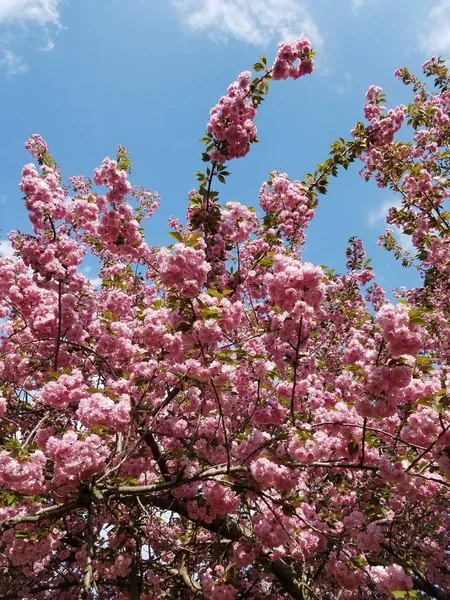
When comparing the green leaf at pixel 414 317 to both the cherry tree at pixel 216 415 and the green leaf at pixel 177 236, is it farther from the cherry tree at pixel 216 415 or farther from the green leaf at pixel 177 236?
the green leaf at pixel 177 236

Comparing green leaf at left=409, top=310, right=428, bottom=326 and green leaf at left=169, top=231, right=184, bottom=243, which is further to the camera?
green leaf at left=169, top=231, right=184, bottom=243

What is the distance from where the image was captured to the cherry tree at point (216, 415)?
3.52 meters

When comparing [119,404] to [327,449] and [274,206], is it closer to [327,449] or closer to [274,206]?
[327,449]

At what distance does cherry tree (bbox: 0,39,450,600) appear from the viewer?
352 centimetres

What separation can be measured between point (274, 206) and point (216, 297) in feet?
11.9

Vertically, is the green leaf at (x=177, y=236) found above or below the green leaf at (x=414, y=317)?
above

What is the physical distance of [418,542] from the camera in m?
6.24

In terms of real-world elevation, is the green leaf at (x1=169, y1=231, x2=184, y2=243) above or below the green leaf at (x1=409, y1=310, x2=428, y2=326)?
above

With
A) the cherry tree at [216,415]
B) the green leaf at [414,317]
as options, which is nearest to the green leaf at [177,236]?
A: the cherry tree at [216,415]

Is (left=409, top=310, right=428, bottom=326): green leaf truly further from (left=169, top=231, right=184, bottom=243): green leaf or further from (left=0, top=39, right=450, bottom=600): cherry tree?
(left=169, top=231, right=184, bottom=243): green leaf

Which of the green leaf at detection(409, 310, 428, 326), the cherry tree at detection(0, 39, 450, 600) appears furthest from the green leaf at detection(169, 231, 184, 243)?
the green leaf at detection(409, 310, 428, 326)

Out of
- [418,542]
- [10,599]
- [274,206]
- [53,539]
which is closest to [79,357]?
[53,539]

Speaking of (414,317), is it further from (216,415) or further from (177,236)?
(216,415)

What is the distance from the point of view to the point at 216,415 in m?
4.82
